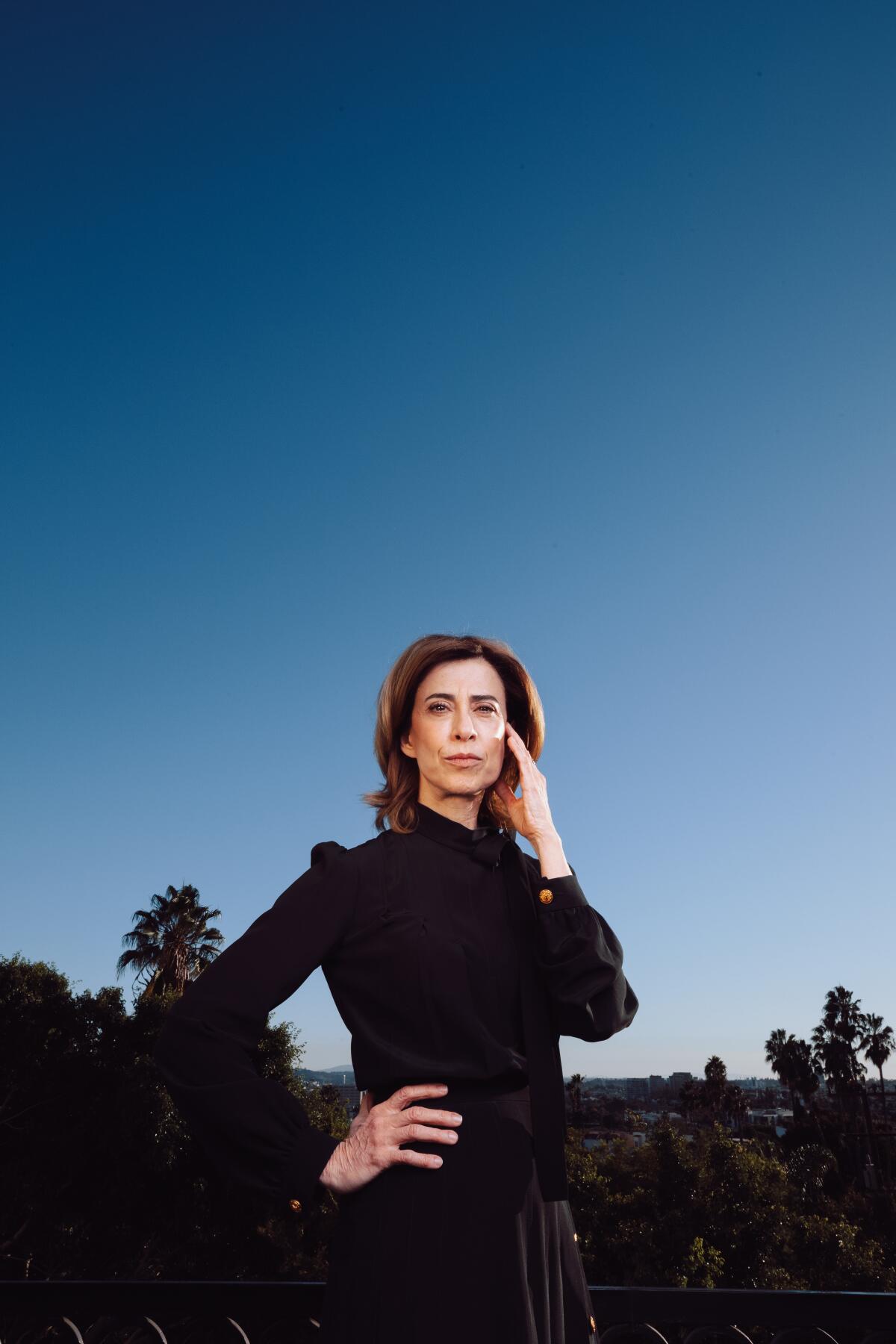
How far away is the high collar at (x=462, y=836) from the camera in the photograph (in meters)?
1.87

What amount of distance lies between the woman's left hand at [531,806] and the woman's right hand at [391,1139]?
508 millimetres

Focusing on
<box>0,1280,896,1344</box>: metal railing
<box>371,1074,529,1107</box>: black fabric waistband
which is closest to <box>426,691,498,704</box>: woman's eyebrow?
<box>371,1074,529,1107</box>: black fabric waistband

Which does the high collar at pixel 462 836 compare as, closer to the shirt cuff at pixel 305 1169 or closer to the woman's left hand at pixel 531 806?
the woman's left hand at pixel 531 806

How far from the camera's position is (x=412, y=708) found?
2.14m

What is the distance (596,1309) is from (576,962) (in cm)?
111

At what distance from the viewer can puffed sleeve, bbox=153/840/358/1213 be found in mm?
1507

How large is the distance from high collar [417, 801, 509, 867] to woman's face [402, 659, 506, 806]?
7cm

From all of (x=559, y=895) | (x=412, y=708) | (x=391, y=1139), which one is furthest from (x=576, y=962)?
(x=412, y=708)

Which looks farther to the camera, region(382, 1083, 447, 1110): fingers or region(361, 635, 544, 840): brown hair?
region(361, 635, 544, 840): brown hair

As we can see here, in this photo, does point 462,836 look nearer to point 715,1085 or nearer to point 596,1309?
point 596,1309

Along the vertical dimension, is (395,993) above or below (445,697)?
below

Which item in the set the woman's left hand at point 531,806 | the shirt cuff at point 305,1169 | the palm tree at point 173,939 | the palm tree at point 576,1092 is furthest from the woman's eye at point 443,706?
the palm tree at point 576,1092

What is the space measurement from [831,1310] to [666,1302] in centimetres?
37

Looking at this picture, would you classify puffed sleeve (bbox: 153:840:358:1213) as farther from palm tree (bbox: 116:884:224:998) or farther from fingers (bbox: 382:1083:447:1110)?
palm tree (bbox: 116:884:224:998)
